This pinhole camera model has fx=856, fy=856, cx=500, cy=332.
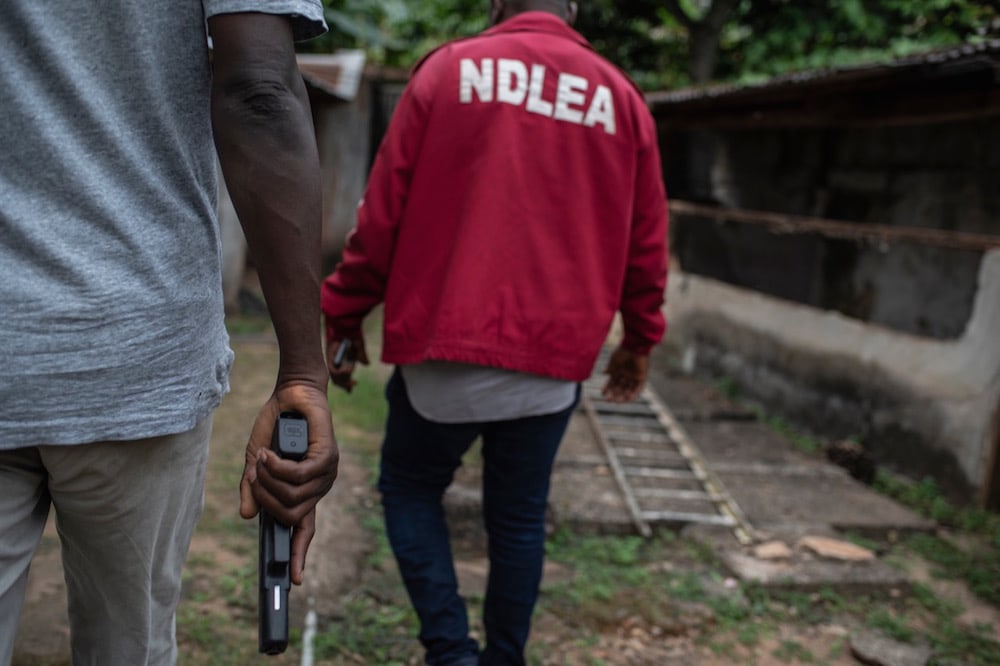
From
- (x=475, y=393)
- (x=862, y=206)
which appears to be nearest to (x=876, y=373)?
(x=862, y=206)

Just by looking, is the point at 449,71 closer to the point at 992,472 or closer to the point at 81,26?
the point at 81,26

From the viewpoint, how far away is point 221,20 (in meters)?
1.12

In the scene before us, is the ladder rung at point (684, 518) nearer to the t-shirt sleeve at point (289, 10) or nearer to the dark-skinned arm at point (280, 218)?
the dark-skinned arm at point (280, 218)

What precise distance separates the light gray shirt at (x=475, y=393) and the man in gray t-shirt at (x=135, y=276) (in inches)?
34.2

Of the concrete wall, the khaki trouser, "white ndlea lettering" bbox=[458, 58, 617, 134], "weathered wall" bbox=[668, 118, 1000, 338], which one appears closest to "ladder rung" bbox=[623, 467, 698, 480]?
the concrete wall

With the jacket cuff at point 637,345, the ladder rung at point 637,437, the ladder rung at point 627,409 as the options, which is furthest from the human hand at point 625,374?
the ladder rung at point 627,409

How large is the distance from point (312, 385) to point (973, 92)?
4634 mm

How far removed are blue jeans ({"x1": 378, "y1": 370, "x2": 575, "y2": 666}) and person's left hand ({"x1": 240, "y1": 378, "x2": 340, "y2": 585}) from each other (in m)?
0.96

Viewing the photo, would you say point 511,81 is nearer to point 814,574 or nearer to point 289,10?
point 289,10

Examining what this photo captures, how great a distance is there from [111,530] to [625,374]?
1682 mm

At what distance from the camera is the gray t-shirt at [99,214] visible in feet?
3.39

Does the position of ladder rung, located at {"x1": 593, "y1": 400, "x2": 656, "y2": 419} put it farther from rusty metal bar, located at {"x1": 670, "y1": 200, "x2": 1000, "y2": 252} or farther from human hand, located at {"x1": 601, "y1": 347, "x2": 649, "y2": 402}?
human hand, located at {"x1": 601, "y1": 347, "x2": 649, "y2": 402}

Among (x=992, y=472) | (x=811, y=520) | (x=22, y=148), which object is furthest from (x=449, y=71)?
(x=992, y=472)

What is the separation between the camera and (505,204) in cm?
205
